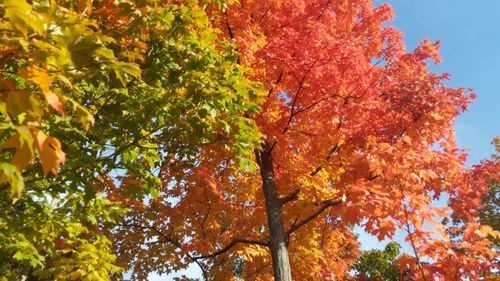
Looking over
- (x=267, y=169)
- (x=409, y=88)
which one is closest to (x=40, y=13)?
(x=409, y=88)

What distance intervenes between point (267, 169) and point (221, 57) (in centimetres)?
454

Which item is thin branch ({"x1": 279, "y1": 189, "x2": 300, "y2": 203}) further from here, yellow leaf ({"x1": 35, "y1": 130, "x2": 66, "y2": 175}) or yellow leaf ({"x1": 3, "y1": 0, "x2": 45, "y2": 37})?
yellow leaf ({"x1": 3, "y1": 0, "x2": 45, "y2": 37})

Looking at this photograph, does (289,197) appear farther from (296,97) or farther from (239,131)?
(239,131)

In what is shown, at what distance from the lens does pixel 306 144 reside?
31.3 ft

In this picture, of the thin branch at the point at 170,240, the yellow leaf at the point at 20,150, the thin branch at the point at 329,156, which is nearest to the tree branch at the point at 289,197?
the thin branch at the point at 329,156

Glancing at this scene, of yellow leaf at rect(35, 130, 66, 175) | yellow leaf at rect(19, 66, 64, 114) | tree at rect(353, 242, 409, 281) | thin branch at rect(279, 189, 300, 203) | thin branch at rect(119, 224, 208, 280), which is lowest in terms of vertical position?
yellow leaf at rect(35, 130, 66, 175)

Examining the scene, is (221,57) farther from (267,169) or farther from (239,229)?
(239,229)

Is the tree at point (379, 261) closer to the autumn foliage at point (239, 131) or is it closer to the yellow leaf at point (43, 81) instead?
the autumn foliage at point (239, 131)

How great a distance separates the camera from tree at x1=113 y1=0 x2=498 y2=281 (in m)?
7.38

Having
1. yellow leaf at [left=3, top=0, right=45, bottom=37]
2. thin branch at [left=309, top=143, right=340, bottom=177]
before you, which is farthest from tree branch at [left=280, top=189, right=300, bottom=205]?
yellow leaf at [left=3, top=0, right=45, bottom=37]

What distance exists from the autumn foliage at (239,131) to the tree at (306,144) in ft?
0.12

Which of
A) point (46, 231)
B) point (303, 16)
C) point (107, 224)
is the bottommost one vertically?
point (46, 231)

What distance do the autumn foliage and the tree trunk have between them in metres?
0.04

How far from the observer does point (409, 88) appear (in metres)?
7.09
